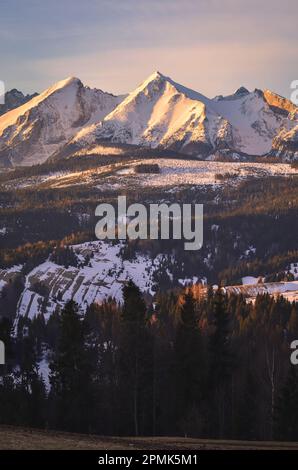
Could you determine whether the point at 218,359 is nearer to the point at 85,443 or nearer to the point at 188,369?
the point at 188,369

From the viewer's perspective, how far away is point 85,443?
40.8 m

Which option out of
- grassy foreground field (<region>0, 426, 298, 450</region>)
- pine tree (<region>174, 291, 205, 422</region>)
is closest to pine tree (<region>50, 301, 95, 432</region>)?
pine tree (<region>174, 291, 205, 422</region>)

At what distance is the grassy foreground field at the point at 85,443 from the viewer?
1537 inches

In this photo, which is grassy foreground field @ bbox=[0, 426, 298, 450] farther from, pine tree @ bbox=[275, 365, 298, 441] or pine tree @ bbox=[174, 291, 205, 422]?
pine tree @ bbox=[174, 291, 205, 422]

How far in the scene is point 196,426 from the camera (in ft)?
213

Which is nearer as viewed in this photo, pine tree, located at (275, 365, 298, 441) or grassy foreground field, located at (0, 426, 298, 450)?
grassy foreground field, located at (0, 426, 298, 450)

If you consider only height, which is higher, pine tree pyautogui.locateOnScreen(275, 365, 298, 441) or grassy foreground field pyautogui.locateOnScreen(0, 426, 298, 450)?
grassy foreground field pyautogui.locateOnScreen(0, 426, 298, 450)

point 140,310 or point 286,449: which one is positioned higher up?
point 140,310

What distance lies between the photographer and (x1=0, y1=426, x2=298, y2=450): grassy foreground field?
128ft

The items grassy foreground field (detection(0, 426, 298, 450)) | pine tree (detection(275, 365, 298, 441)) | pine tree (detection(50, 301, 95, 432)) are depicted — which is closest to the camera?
grassy foreground field (detection(0, 426, 298, 450))

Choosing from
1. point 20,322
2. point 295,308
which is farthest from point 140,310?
point 20,322

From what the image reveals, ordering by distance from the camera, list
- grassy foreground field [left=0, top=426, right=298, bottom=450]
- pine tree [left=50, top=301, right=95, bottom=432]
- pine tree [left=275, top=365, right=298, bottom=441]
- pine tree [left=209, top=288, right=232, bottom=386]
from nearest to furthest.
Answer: grassy foreground field [left=0, top=426, right=298, bottom=450], pine tree [left=275, top=365, right=298, bottom=441], pine tree [left=50, top=301, right=95, bottom=432], pine tree [left=209, top=288, right=232, bottom=386]
